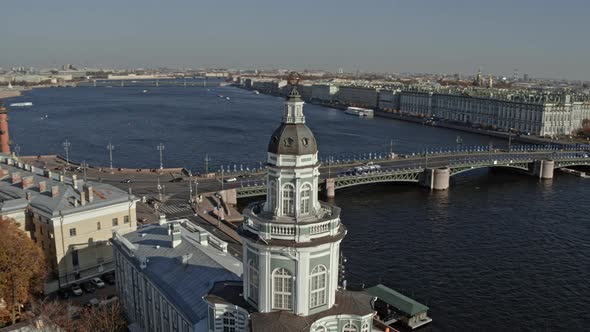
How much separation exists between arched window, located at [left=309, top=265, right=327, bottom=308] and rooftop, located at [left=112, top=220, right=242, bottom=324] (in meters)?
5.82

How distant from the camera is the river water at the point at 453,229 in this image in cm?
3850

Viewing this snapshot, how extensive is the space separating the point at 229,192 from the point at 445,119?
4554 inches

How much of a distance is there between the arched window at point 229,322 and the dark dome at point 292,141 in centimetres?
651

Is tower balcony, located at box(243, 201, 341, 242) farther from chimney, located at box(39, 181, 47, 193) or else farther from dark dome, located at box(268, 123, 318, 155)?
chimney, located at box(39, 181, 47, 193)

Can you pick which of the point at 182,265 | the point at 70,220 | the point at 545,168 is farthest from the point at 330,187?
the point at 182,265

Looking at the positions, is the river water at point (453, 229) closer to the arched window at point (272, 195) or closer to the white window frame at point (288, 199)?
the white window frame at point (288, 199)

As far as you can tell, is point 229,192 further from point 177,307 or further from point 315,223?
Answer: point 315,223

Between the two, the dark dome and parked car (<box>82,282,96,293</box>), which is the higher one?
the dark dome

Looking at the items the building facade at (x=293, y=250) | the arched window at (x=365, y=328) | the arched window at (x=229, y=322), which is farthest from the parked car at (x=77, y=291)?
the arched window at (x=365, y=328)

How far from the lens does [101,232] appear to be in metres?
37.2

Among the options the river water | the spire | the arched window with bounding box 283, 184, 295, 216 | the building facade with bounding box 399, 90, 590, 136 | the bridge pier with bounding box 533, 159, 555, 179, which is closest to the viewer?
the spire

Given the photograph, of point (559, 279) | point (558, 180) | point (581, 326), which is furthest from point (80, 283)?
point (558, 180)

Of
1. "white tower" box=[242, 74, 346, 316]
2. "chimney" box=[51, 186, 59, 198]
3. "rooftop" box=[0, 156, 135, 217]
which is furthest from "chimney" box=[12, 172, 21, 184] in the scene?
"white tower" box=[242, 74, 346, 316]

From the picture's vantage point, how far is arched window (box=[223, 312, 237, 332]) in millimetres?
19766
